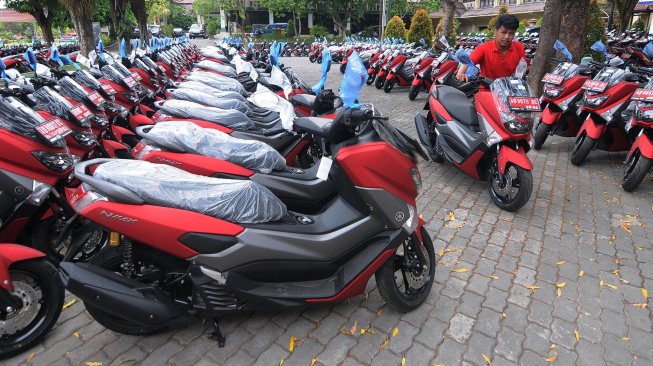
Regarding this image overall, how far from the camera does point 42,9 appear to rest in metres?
26.1

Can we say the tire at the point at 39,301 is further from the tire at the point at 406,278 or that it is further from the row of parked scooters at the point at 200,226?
the tire at the point at 406,278

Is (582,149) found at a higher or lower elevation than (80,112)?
lower

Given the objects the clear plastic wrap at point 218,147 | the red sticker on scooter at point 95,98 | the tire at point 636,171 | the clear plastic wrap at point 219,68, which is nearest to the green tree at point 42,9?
the clear plastic wrap at point 219,68

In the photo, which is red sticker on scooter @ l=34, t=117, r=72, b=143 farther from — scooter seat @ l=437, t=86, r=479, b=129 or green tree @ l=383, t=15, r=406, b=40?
green tree @ l=383, t=15, r=406, b=40

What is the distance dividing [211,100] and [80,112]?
153 centimetres

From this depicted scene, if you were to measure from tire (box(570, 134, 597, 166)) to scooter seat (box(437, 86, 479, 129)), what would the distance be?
1703 millimetres

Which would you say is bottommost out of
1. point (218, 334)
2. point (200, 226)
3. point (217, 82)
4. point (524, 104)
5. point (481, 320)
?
point (481, 320)

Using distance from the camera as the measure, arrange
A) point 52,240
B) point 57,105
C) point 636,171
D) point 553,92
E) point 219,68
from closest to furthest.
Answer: point 52,240, point 57,105, point 636,171, point 553,92, point 219,68

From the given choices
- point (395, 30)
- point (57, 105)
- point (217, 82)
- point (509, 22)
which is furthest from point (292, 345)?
point (395, 30)

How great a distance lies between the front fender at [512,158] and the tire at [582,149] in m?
1.69

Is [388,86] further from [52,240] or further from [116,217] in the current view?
[116,217]

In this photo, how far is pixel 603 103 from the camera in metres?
5.03

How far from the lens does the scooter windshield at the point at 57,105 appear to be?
135 inches

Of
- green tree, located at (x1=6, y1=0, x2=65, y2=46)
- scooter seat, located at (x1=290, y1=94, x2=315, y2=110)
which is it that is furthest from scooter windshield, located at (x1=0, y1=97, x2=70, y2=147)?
green tree, located at (x1=6, y1=0, x2=65, y2=46)
